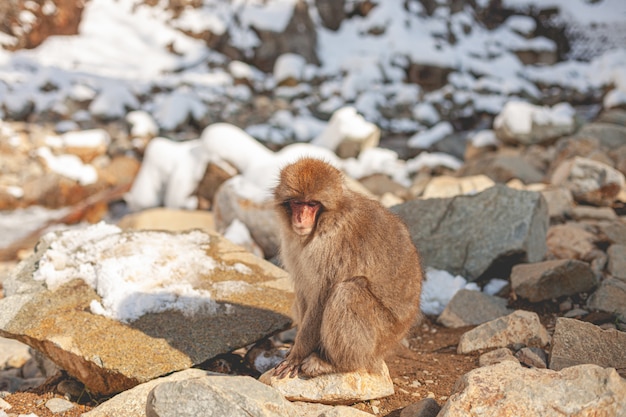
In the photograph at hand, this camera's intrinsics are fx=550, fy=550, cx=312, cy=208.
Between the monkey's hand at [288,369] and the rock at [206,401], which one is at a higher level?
the rock at [206,401]

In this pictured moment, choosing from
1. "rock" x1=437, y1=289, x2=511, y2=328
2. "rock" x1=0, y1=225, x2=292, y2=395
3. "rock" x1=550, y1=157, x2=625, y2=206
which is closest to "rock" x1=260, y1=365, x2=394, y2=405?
"rock" x1=0, y1=225, x2=292, y2=395

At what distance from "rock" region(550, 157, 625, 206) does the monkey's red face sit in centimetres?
A: 400

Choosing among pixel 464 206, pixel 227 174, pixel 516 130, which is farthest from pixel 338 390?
pixel 516 130

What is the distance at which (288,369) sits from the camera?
2424 mm

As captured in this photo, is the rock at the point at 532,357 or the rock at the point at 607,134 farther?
the rock at the point at 607,134

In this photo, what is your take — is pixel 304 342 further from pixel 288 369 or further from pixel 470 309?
pixel 470 309

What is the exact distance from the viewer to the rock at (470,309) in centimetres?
338

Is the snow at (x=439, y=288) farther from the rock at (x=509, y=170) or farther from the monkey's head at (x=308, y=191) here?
the rock at (x=509, y=170)

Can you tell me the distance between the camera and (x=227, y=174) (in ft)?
23.0

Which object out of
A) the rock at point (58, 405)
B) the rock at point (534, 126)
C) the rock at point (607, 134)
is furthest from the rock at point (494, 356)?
the rock at point (534, 126)

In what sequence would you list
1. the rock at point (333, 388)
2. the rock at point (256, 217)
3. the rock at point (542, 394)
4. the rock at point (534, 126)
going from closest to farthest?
the rock at point (542, 394), the rock at point (333, 388), the rock at point (256, 217), the rock at point (534, 126)

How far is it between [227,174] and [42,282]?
410cm

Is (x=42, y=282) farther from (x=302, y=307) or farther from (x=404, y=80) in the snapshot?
(x=404, y=80)

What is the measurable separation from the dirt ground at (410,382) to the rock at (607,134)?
595cm
